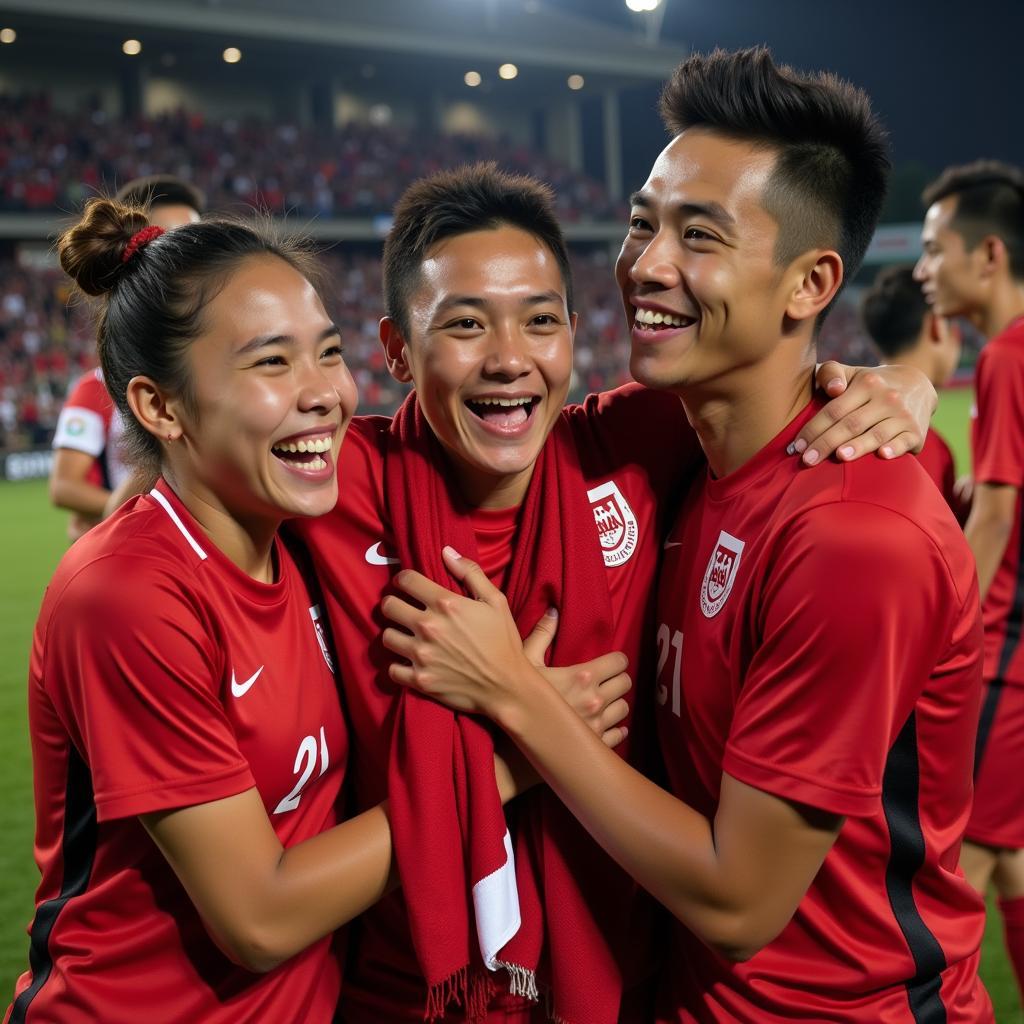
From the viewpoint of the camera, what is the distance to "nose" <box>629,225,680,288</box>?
2041 mm

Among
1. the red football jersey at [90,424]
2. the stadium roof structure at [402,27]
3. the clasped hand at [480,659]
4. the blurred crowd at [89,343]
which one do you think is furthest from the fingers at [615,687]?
the stadium roof structure at [402,27]

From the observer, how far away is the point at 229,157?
29031 millimetres

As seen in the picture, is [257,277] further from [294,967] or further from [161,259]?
[294,967]

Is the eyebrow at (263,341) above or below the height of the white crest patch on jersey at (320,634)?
above

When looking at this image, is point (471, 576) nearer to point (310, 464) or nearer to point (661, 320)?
point (310, 464)

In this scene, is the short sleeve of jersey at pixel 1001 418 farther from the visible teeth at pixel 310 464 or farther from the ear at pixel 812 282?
the visible teeth at pixel 310 464

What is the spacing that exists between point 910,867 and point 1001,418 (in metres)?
2.23

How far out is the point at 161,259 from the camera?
204 cm

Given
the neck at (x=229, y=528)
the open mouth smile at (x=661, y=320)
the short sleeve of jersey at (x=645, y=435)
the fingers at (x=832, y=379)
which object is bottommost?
the neck at (x=229, y=528)

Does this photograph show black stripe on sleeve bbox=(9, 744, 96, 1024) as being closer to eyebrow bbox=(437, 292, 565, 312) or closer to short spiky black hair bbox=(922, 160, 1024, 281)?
eyebrow bbox=(437, 292, 565, 312)

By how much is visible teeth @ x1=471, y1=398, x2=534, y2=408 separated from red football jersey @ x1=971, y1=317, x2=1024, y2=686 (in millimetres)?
2137

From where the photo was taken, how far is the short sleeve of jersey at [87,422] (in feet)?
16.1

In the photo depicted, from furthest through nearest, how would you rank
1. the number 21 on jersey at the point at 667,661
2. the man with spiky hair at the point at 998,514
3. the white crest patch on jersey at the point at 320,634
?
1. the man with spiky hair at the point at 998,514
2. the white crest patch on jersey at the point at 320,634
3. the number 21 on jersey at the point at 667,661

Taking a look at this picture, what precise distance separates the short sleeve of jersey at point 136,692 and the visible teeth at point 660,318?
976 millimetres
